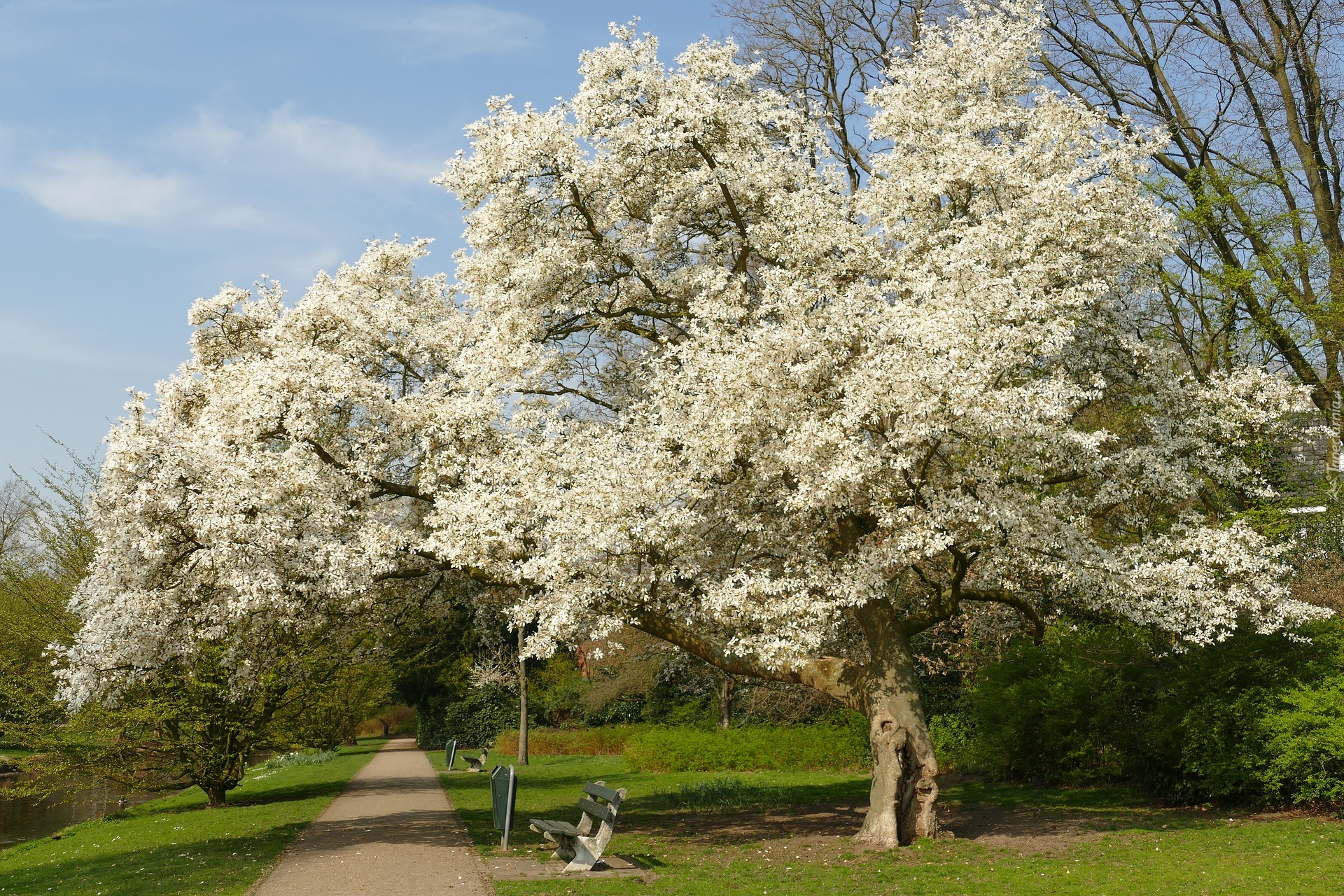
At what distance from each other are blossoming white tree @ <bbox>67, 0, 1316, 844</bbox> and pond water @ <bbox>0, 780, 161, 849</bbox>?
10.8 m

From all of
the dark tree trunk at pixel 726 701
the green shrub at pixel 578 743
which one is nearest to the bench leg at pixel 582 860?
the dark tree trunk at pixel 726 701

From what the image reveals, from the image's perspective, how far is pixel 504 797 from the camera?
13.7 m

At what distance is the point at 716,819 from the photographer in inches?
667

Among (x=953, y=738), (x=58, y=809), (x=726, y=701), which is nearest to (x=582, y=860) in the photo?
(x=953, y=738)

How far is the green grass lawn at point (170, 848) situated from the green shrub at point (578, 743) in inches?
453

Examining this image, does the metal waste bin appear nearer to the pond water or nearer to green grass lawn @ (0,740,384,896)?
green grass lawn @ (0,740,384,896)

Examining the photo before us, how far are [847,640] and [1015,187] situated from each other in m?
8.02

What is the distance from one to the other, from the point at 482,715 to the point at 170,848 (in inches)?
973

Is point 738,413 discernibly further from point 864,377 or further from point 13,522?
point 13,522

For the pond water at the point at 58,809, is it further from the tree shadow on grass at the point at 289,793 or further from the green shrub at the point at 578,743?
the green shrub at the point at 578,743

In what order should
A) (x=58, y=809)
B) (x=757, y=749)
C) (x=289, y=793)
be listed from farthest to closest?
1. (x=757, y=749)
2. (x=58, y=809)
3. (x=289, y=793)

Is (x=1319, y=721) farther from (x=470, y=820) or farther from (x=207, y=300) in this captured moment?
(x=207, y=300)

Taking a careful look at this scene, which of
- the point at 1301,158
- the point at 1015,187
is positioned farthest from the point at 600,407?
the point at 1301,158

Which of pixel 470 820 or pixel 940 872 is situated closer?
pixel 940 872
